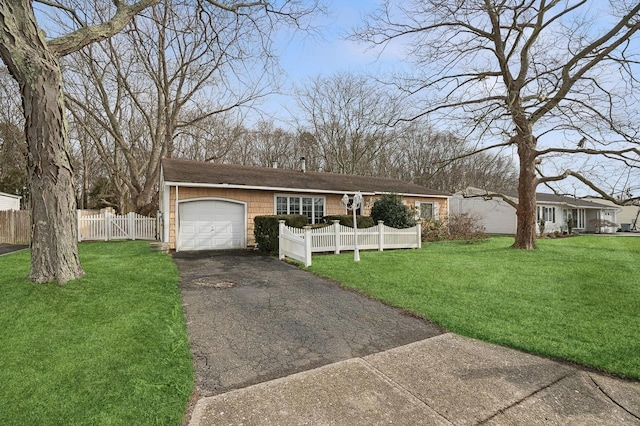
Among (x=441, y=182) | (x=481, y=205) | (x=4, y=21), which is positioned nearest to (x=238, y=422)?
(x=4, y=21)

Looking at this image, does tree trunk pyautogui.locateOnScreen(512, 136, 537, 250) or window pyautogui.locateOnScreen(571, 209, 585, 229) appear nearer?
tree trunk pyautogui.locateOnScreen(512, 136, 537, 250)

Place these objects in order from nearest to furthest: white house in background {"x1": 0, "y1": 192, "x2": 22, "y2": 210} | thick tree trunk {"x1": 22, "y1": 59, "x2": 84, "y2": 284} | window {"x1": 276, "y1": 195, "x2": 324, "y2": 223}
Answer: thick tree trunk {"x1": 22, "y1": 59, "x2": 84, "y2": 284} < window {"x1": 276, "y1": 195, "x2": 324, "y2": 223} < white house in background {"x1": 0, "y1": 192, "x2": 22, "y2": 210}

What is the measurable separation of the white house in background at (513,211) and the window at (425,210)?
532 centimetres

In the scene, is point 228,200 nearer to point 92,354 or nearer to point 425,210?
point 92,354

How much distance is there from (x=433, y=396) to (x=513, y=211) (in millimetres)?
25926

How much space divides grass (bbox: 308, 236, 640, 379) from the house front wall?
4500 millimetres

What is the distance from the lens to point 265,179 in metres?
14.6

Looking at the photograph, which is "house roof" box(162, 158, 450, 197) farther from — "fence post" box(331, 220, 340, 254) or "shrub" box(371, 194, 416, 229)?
"fence post" box(331, 220, 340, 254)

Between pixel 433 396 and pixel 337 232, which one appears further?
pixel 337 232

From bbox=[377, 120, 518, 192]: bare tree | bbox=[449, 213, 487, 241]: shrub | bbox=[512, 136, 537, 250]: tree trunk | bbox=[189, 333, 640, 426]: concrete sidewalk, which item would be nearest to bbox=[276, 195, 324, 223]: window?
bbox=[449, 213, 487, 241]: shrub

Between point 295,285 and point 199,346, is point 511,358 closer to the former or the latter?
point 199,346

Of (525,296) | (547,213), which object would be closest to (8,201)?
(525,296)

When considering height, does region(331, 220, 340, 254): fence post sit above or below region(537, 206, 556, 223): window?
below

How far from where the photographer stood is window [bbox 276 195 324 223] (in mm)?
14435
